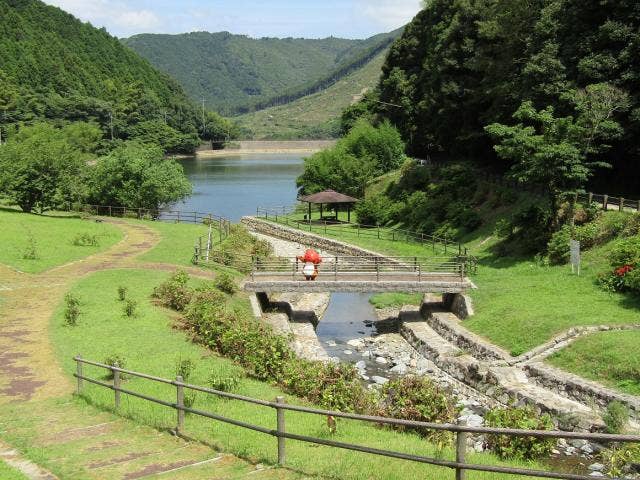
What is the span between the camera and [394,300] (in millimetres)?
34188

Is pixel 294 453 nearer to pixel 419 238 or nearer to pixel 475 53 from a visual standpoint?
pixel 419 238

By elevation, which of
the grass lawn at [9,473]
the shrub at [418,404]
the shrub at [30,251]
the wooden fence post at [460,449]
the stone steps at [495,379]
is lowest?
the stone steps at [495,379]

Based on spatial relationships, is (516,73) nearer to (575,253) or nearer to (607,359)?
(575,253)

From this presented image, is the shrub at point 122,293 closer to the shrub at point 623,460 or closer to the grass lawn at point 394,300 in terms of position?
the grass lawn at point 394,300

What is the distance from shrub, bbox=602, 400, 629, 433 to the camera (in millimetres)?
15797

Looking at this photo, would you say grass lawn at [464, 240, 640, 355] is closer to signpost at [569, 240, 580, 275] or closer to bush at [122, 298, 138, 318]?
signpost at [569, 240, 580, 275]

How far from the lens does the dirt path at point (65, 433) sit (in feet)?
32.5

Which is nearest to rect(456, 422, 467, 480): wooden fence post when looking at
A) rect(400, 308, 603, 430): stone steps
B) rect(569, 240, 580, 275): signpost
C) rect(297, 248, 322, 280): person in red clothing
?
rect(400, 308, 603, 430): stone steps

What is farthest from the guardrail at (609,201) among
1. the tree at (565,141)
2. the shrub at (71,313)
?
the shrub at (71,313)

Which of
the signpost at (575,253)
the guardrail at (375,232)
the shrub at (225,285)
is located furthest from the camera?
the guardrail at (375,232)

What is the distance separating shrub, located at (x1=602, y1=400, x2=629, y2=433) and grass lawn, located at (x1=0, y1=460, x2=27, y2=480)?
42.0ft

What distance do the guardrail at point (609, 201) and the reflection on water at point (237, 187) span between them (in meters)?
39.5

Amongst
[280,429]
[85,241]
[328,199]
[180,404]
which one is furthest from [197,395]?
[328,199]

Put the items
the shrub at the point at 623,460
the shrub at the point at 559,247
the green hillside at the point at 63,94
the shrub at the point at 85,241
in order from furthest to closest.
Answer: the green hillside at the point at 63,94 < the shrub at the point at 85,241 < the shrub at the point at 559,247 < the shrub at the point at 623,460
